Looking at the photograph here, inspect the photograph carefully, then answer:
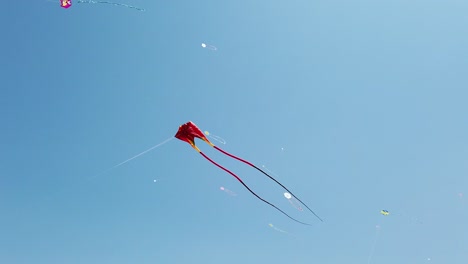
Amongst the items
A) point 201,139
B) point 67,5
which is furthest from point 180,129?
point 67,5

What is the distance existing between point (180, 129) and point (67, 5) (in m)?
10.8

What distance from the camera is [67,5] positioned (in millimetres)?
24359

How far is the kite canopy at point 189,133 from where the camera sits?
869 inches

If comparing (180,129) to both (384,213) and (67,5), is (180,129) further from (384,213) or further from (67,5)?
(384,213)

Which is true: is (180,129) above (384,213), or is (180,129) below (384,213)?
below

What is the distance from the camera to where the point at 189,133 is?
22.2m

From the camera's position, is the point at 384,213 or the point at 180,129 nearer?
the point at 180,129

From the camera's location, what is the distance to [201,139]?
21.9 meters

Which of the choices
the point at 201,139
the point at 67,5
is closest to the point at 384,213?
the point at 201,139

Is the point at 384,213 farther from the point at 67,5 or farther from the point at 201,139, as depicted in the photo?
the point at 67,5

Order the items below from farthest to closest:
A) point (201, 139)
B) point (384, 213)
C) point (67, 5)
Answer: point (384, 213), point (67, 5), point (201, 139)

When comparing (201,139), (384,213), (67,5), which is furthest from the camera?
(384,213)

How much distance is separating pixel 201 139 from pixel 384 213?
19950 millimetres

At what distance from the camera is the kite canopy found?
22062 mm
